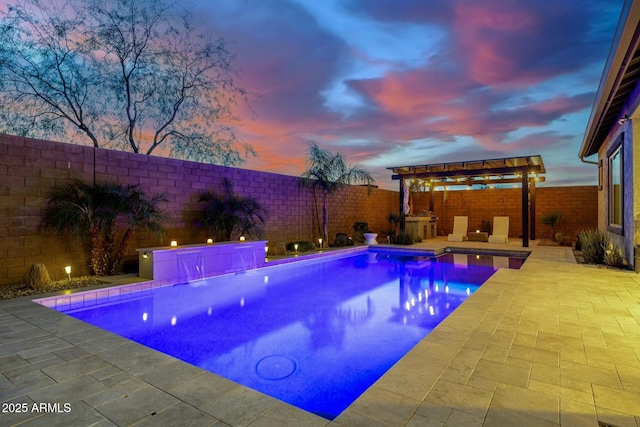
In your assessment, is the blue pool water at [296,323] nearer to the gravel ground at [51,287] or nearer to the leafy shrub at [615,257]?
the gravel ground at [51,287]

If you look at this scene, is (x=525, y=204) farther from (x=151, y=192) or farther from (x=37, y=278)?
(x=37, y=278)

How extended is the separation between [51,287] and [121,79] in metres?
6.83

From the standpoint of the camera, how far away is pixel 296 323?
4.32 metres

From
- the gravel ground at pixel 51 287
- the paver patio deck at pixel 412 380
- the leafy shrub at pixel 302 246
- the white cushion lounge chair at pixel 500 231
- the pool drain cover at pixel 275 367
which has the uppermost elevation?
the white cushion lounge chair at pixel 500 231

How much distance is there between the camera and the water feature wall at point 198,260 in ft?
19.4

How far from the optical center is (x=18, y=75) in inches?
288

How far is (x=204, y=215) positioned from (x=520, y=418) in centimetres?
A: 723

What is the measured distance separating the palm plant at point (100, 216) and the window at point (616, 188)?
977 centimetres

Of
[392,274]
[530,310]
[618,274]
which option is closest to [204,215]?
[392,274]

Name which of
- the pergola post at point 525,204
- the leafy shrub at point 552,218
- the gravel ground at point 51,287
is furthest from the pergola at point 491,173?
the gravel ground at point 51,287

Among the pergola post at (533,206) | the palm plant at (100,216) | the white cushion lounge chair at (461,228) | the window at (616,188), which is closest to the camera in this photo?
the palm plant at (100,216)

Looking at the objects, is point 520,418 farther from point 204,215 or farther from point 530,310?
point 204,215

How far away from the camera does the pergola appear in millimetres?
10883

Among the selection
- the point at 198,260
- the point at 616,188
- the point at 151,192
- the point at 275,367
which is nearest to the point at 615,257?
the point at 616,188
